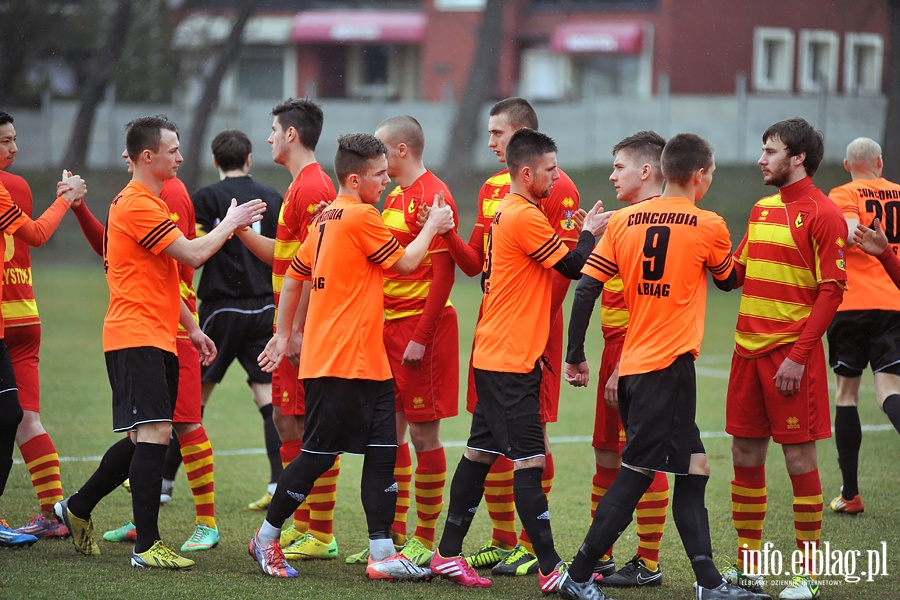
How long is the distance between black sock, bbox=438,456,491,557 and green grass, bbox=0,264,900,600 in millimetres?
219

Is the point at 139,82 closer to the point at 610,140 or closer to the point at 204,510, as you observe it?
the point at 610,140

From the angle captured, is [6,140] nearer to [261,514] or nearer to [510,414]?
[261,514]

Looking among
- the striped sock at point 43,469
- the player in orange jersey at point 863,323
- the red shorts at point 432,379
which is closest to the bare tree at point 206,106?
the striped sock at point 43,469

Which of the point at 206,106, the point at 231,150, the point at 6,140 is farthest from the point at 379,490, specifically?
the point at 206,106

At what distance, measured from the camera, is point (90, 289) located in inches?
862

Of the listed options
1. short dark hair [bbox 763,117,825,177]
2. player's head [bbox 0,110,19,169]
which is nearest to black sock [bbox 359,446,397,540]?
short dark hair [bbox 763,117,825,177]

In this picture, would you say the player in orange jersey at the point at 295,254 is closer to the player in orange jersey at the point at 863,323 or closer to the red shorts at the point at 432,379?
the red shorts at the point at 432,379

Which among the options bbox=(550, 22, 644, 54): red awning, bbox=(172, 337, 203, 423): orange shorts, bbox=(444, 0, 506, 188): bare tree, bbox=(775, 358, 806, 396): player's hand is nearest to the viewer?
bbox=(775, 358, 806, 396): player's hand

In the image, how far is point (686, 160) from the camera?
5316mm

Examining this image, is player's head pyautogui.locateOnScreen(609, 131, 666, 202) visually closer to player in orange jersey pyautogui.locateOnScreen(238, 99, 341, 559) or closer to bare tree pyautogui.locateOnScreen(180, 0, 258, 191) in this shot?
player in orange jersey pyautogui.locateOnScreen(238, 99, 341, 559)

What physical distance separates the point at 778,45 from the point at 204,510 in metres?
27.3

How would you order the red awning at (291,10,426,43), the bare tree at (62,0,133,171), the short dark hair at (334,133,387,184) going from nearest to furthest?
the short dark hair at (334,133,387,184), the bare tree at (62,0,133,171), the red awning at (291,10,426,43)

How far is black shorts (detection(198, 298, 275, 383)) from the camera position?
7.63 meters

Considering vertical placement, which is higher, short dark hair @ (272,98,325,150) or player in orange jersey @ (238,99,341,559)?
short dark hair @ (272,98,325,150)
